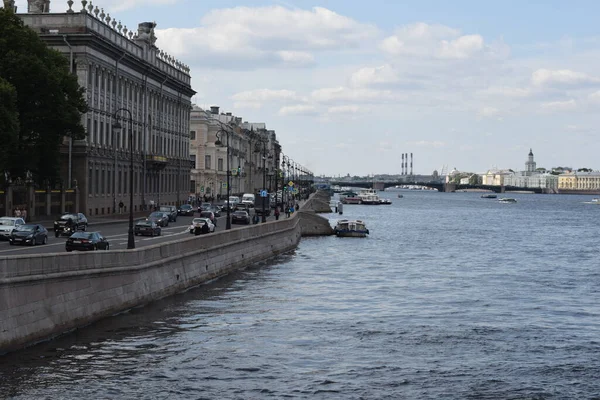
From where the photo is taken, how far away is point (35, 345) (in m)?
30.7

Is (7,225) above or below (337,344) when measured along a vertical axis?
above

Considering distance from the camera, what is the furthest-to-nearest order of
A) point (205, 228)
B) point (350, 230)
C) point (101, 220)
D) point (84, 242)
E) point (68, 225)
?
point (350, 230) < point (101, 220) < point (205, 228) < point (68, 225) < point (84, 242)

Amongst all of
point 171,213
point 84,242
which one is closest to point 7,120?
point 84,242

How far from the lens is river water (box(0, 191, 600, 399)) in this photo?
28.2 meters

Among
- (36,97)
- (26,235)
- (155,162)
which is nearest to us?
(26,235)

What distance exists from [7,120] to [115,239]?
9.47 meters

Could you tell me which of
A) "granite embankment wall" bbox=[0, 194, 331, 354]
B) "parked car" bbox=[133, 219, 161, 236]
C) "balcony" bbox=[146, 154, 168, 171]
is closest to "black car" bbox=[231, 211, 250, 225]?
"balcony" bbox=[146, 154, 168, 171]

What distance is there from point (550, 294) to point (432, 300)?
746 centimetres

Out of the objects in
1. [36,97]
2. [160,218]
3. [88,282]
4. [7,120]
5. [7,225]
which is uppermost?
[36,97]

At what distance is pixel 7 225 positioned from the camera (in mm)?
59281

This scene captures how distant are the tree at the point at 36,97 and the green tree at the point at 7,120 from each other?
2621 mm

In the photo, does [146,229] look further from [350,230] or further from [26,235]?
[350,230]

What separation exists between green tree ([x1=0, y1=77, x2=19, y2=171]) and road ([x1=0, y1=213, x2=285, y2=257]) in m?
6.03

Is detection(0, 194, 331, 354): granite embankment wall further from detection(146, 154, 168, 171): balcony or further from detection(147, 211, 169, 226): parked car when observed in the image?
detection(146, 154, 168, 171): balcony
